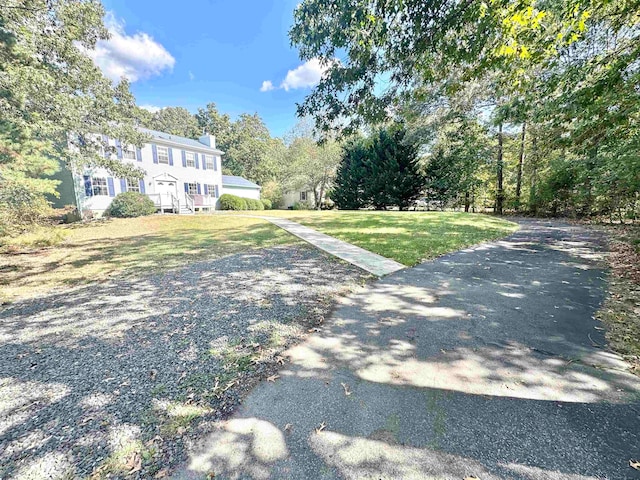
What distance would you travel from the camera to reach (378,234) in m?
9.48

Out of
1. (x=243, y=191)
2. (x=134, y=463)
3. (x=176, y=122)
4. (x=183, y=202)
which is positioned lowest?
(x=134, y=463)

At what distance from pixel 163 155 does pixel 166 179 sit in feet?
5.57

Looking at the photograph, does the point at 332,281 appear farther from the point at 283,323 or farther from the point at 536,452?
the point at 536,452

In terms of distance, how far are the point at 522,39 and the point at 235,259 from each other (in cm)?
659

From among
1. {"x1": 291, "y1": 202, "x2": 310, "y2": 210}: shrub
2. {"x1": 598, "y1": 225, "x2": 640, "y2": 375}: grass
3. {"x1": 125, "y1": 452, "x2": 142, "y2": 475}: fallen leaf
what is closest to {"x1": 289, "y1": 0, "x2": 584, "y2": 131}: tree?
{"x1": 598, "y1": 225, "x2": 640, "y2": 375}: grass

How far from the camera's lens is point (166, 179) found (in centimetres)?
1950

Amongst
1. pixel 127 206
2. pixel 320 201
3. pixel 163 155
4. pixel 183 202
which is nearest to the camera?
pixel 127 206

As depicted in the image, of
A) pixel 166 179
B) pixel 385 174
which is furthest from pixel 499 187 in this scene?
pixel 166 179

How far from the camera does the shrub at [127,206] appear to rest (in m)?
16.1

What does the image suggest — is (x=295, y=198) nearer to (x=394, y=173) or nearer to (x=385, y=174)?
(x=385, y=174)

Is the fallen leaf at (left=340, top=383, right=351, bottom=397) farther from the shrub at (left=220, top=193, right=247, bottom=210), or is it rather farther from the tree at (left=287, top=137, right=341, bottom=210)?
the tree at (left=287, top=137, right=341, bottom=210)

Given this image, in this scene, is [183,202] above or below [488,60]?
below

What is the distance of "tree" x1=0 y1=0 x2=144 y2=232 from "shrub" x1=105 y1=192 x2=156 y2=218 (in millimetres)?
3414

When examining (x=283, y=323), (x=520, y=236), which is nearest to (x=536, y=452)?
(x=283, y=323)
